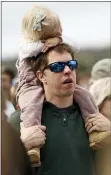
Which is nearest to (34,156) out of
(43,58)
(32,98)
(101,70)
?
(32,98)

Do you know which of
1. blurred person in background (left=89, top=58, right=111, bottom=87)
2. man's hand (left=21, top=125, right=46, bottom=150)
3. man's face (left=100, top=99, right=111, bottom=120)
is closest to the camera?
man's hand (left=21, top=125, right=46, bottom=150)

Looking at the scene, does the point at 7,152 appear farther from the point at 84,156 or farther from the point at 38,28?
the point at 38,28

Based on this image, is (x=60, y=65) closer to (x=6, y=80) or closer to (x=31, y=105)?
(x=31, y=105)

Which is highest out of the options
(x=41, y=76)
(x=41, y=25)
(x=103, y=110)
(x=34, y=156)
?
(x=41, y=25)

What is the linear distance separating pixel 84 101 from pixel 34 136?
18 cm

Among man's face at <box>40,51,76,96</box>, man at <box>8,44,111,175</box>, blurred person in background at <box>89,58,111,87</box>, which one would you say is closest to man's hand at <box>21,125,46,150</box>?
man at <box>8,44,111,175</box>

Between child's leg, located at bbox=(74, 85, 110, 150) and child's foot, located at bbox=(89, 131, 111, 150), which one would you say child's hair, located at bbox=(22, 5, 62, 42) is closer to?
child's leg, located at bbox=(74, 85, 110, 150)

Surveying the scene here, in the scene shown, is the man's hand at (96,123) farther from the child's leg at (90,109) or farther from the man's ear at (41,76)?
the man's ear at (41,76)

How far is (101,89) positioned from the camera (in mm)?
1611

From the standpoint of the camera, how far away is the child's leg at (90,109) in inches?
50.2

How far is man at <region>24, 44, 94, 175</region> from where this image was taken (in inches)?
49.6

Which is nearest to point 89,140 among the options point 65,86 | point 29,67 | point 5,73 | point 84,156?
point 84,156

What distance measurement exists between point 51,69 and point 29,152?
0.78 feet

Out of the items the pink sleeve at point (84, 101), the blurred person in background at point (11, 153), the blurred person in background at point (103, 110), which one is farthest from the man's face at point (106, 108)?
the blurred person in background at point (11, 153)
